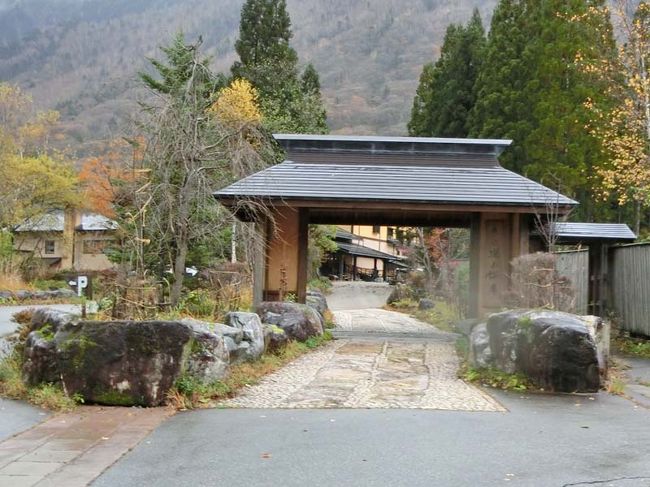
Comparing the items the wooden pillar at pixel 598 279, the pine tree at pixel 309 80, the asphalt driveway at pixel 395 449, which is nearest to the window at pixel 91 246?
the pine tree at pixel 309 80

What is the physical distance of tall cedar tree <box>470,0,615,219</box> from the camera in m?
24.5

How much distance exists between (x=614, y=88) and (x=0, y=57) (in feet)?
395

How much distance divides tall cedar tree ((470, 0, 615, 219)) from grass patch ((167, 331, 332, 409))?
47.6 ft

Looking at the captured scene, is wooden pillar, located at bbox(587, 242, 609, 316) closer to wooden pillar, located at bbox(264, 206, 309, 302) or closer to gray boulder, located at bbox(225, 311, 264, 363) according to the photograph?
wooden pillar, located at bbox(264, 206, 309, 302)

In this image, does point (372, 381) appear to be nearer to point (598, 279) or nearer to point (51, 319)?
point (51, 319)

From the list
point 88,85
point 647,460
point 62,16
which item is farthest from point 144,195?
point 62,16

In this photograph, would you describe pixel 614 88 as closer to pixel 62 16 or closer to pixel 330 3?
pixel 330 3

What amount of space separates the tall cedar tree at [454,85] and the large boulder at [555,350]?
82.6 feet

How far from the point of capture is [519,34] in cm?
2934

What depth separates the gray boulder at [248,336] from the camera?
10195mm

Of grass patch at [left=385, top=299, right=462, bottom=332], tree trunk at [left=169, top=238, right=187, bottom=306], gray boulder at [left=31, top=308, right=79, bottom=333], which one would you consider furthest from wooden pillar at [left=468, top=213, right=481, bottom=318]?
gray boulder at [left=31, top=308, right=79, bottom=333]

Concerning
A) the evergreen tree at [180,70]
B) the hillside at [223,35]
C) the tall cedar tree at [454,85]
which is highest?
the hillside at [223,35]

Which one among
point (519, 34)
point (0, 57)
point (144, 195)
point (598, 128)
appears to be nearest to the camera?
point (144, 195)

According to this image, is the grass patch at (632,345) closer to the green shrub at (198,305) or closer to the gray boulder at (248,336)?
the gray boulder at (248,336)
